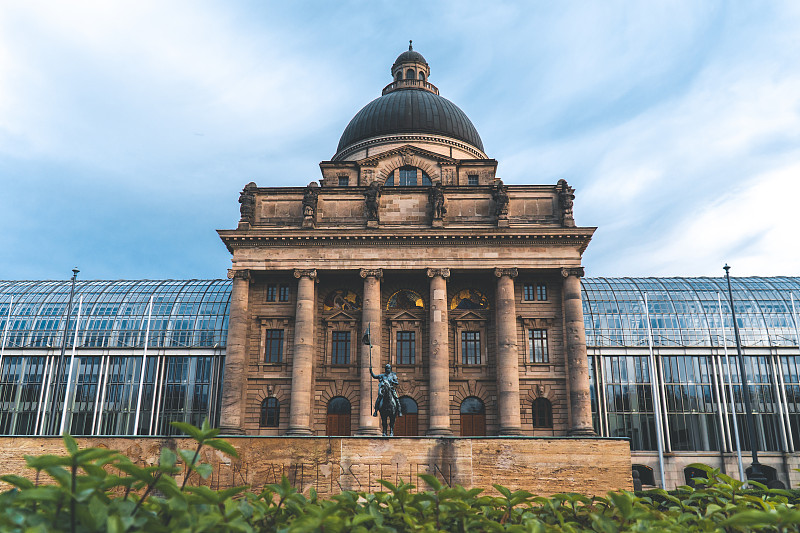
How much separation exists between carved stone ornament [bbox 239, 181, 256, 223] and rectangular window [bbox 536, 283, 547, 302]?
866 inches

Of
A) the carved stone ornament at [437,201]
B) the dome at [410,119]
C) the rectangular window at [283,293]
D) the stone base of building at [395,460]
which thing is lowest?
the stone base of building at [395,460]

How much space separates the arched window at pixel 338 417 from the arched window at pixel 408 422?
3.56 meters

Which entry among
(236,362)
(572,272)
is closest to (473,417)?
(572,272)

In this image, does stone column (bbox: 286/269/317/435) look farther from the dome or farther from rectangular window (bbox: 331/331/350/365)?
the dome

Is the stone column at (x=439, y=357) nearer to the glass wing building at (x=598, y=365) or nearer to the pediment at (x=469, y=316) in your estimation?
the pediment at (x=469, y=316)

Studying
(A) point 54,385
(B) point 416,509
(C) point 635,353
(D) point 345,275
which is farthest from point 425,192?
(B) point 416,509

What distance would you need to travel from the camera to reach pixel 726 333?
5588 cm

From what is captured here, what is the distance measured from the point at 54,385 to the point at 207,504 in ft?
182

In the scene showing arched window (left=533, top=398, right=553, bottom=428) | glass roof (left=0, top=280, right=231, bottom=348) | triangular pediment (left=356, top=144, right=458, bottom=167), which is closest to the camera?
arched window (left=533, top=398, right=553, bottom=428)

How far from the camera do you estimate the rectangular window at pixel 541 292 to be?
4922cm

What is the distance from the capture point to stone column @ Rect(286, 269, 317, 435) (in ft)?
148

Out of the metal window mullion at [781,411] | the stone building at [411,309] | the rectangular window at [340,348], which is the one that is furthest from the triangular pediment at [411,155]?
the metal window mullion at [781,411]

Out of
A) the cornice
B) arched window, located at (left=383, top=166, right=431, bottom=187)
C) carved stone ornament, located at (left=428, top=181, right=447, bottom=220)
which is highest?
arched window, located at (left=383, top=166, right=431, bottom=187)

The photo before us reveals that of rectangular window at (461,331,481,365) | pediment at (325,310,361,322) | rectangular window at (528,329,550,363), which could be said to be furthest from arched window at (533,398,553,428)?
pediment at (325,310,361,322)
